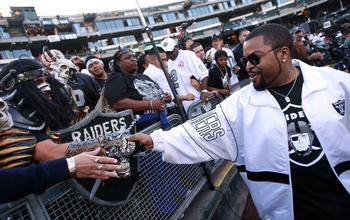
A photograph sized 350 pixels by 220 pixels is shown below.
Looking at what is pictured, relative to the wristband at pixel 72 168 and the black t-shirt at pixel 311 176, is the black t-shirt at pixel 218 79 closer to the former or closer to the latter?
the black t-shirt at pixel 311 176

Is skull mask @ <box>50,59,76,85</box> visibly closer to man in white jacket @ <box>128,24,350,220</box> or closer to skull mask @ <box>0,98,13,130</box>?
skull mask @ <box>0,98,13,130</box>

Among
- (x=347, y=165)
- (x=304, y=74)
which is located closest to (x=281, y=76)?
(x=304, y=74)

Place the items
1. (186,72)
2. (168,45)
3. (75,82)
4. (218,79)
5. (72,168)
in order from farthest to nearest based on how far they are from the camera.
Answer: (218,79) < (168,45) < (186,72) < (75,82) < (72,168)

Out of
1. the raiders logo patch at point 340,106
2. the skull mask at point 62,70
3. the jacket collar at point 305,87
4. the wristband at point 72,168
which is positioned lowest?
the raiders logo patch at point 340,106

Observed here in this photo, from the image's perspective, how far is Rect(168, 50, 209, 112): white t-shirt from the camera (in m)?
3.96

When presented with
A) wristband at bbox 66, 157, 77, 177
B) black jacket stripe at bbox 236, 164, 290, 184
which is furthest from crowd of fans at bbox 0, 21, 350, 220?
black jacket stripe at bbox 236, 164, 290, 184

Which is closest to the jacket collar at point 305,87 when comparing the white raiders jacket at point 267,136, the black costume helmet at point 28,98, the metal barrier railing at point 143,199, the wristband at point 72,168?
the white raiders jacket at point 267,136

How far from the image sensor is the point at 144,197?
210 cm

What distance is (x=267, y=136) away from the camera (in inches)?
64.4

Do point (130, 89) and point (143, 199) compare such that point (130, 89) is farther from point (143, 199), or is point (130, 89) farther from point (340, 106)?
point (340, 106)

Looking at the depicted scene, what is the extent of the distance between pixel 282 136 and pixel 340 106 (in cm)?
45

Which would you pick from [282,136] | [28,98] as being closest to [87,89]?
[28,98]

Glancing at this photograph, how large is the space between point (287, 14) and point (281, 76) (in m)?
54.0

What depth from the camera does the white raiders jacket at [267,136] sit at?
1.57 m
